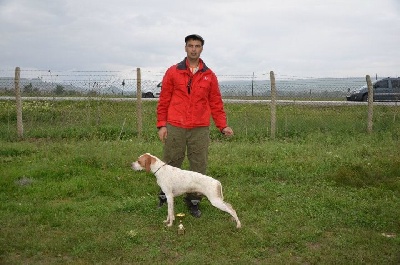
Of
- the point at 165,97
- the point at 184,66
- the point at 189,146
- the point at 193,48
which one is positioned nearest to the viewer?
the point at 193,48

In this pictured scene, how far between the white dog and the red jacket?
55 centimetres

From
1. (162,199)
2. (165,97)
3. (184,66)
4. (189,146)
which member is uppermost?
(184,66)

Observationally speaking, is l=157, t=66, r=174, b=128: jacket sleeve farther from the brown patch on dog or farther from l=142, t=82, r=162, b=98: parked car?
l=142, t=82, r=162, b=98: parked car

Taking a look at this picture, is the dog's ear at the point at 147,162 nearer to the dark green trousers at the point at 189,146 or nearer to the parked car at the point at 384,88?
the dark green trousers at the point at 189,146

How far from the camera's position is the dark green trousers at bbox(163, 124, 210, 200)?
5480 millimetres

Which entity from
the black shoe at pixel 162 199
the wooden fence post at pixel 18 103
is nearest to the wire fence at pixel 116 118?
the wooden fence post at pixel 18 103

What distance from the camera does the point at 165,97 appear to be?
5.45 meters

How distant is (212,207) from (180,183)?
0.90 meters

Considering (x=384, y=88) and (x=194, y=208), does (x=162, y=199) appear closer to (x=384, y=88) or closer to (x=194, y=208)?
(x=194, y=208)

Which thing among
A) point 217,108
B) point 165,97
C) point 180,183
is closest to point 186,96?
point 165,97

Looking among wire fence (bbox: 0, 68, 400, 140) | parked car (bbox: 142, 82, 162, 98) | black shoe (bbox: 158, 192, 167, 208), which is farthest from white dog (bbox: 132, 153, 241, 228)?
parked car (bbox: 142, 82, 162, 98)

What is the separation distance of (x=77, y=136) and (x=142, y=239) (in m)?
6.52

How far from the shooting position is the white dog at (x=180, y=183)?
5031 millimetres

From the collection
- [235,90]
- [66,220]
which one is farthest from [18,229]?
[235,90]
